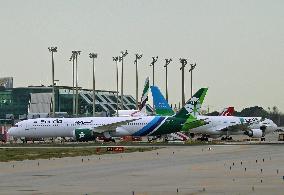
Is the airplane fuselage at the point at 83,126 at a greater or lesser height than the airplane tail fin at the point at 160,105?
lesser

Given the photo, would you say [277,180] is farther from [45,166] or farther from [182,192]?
[45,166]

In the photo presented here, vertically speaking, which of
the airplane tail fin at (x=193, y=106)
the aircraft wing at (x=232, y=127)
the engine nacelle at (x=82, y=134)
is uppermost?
the airplane tail fin at (x=193, y=106)

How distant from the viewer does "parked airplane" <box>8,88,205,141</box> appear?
385 ft

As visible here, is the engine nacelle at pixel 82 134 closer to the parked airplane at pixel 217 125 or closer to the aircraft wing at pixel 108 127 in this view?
the aircraft wing at pixel 108 127

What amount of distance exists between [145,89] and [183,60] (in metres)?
11.6

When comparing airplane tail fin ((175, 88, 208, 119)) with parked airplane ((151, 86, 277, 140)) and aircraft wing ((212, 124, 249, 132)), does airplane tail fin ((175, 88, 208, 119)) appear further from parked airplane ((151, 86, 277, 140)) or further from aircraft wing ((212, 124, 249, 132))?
aircraft wing ((212, 124, 249, 132))

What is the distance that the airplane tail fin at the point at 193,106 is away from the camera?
11906 cm

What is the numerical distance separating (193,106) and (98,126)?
15.8m

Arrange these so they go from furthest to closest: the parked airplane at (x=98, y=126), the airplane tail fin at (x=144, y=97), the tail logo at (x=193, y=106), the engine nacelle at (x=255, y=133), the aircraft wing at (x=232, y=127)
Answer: the airplane tail fin at (x=144, y=97) → the aircraft wing at (x=232, y=127) → the engine nacelle at (x=255, y=133) → the tail logo at (x=193, y=106) → the parked airplane at (x=98, y=126)

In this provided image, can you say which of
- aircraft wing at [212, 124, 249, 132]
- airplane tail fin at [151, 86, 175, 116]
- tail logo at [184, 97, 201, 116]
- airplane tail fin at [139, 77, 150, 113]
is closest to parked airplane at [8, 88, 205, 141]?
tail logo at [184, 97, 201, 116]

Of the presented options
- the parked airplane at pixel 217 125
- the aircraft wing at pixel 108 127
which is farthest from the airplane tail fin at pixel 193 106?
the parked airplane at pixel 217 125

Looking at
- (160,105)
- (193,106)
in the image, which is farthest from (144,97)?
(193,106)

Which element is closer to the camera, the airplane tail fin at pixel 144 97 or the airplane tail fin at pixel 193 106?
the airplane tail fin at pixel 193 106

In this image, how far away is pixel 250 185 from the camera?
35.8 metres
